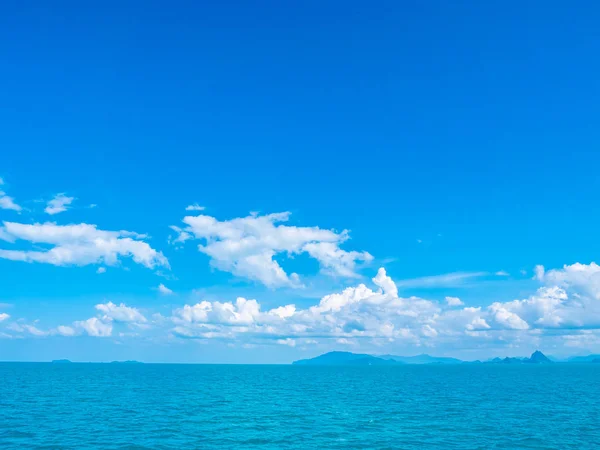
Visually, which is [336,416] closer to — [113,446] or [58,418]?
[113,446]

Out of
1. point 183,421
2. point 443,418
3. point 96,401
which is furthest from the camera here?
point 96,401

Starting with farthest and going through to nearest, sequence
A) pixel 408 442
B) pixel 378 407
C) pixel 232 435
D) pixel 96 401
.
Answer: pixel 96 401, pixel 378 407, pixel 232 435, pixel 408 442

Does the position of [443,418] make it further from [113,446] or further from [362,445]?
[113,446]

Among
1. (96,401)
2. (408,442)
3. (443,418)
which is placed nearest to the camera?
(408,442)

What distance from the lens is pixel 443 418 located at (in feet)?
251

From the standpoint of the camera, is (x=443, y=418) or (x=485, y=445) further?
(x=443, y=418)

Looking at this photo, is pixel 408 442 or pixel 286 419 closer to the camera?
pixel 408 442

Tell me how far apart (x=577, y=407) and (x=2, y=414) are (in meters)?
113

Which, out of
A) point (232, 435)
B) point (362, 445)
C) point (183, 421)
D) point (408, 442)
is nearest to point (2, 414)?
point (183, 421)

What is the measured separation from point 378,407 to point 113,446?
56663 millimetres

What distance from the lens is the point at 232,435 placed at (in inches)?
2404

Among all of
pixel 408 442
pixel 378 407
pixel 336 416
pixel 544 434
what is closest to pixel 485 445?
pixel 408 442

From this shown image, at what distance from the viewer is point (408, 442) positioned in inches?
2253

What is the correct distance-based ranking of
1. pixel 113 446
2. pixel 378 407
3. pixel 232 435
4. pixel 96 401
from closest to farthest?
1. pixel 113 446
2. pixel 232 435
3. pixel 378 407
4. pixel 96 401
